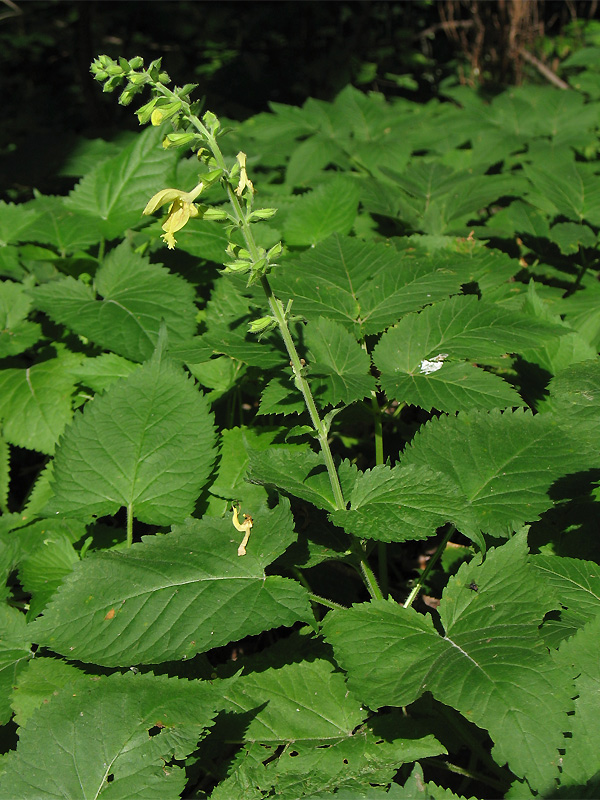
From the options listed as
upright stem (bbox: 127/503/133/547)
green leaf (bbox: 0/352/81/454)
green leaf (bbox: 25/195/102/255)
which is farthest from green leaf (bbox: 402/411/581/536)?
green leaf (bbox: 25/195/102/255)

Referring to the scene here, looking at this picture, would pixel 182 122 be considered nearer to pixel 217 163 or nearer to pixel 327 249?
pixel 217 163

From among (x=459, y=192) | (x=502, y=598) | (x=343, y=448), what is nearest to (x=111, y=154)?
(x=459, y=192)

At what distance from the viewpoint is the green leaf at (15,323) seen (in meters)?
2.33

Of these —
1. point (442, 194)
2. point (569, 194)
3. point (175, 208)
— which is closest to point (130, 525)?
point (175, 208)

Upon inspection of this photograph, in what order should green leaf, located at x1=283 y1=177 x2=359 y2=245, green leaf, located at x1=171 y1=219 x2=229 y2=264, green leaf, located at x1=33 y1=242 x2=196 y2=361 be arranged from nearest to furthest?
green leaf, located at x1=33 y1=242 x2=196 y2=361, green leaf, located at x1=171 y1=219 x2=229 y2=264, green leaf, located at x1=283 y1=177 x2=359 y2=245

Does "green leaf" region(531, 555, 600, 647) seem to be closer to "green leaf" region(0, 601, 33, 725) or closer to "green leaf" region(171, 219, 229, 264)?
"green leaf" region(0, 601, 33, 725)

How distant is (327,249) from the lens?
2.27 meters

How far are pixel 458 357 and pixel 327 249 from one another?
2.10 ft

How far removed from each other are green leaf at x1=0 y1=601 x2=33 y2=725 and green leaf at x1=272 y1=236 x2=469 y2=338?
1.10 meters

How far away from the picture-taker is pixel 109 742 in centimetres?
134

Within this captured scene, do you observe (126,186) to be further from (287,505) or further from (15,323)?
(287,505)

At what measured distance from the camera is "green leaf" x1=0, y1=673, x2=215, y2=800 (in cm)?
128

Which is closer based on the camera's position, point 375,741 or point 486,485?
point 375,741

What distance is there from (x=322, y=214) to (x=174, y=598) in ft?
5.38
